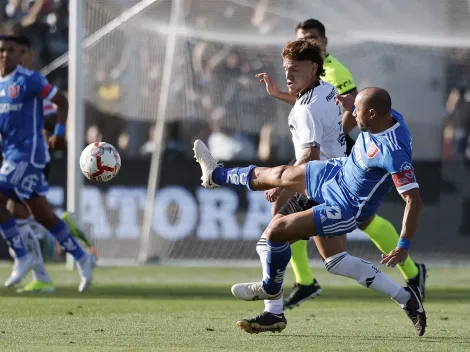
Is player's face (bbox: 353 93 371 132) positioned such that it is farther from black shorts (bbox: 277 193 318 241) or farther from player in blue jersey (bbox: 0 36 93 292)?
player in blue jersey (bbox: 0 36 93 292)

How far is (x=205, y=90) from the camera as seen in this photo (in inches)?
600

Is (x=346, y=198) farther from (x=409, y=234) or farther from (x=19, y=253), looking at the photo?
(x=19, y=253)

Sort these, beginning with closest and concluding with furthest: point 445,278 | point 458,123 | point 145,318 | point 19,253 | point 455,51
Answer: point 145,318 → point 19,253 → point 445,278 → point 455,51 → point 458,123

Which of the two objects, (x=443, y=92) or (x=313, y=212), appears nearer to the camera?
(x=313, y=212)

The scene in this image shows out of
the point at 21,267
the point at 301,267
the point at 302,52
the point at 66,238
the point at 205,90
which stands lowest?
the point at 21,267

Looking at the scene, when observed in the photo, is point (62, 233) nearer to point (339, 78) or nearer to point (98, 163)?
point (98, 163)

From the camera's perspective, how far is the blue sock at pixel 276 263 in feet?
23.5

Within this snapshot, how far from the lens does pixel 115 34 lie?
591 inches

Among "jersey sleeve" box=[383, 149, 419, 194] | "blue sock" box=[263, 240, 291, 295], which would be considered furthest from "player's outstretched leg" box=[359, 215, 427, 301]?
"jersey sleeve" box=[383, 149, 419, 194]

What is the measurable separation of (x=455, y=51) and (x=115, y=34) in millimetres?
4497

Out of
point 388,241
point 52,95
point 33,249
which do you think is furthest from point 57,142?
point 388,241

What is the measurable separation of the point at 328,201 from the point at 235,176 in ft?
2.56

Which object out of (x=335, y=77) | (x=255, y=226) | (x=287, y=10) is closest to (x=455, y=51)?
(x=287, y=10)

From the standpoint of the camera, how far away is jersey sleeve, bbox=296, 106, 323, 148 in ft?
24.8
